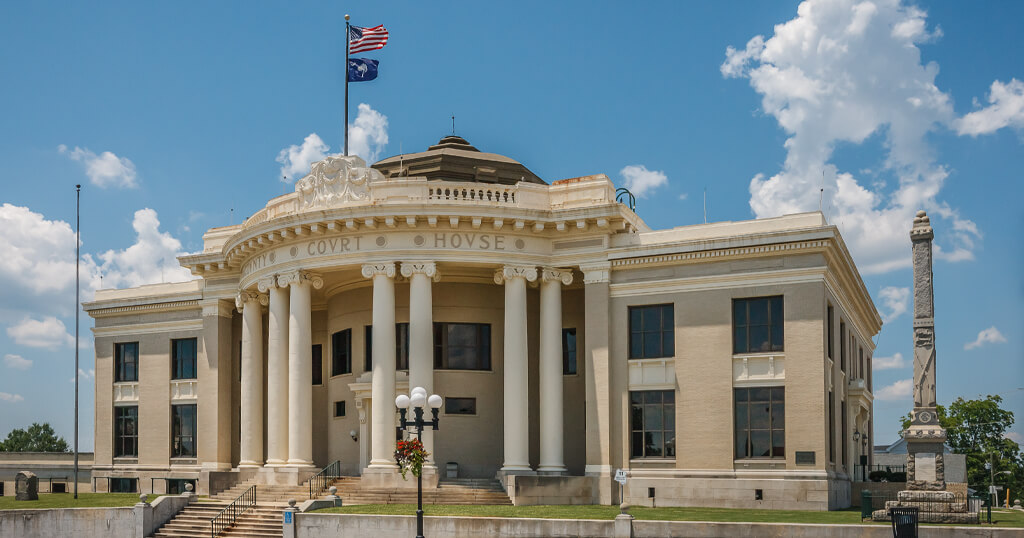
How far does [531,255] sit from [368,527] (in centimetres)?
1201

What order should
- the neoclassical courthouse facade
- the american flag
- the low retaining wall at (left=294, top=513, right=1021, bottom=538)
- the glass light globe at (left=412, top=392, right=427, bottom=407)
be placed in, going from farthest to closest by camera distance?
the american flag, the neoclassical courthouse facade, the glass light globe at (left=412, top=392, right=427, bottom=407), the low retaining wall at (left=294, top=513, right=1021, bottom=538)

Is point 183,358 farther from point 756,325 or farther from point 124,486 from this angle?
point 756,325

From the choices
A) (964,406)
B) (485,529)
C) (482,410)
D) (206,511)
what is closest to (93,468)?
(206,511)

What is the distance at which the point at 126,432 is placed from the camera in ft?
166

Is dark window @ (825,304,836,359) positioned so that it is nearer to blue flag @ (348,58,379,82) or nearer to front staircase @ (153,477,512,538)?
front staircase @ (153,477,512,538)

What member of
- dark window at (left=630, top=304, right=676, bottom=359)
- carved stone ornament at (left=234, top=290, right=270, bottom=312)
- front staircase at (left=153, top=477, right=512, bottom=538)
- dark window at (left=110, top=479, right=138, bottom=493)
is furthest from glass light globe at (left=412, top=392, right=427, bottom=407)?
dark window at (left=110, top=479, right=138, bottom=493)

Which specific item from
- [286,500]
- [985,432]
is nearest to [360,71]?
[286,500]

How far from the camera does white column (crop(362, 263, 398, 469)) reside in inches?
1494

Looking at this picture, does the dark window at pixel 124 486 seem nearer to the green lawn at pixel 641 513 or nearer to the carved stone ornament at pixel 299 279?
the carved stone ornament at pixel 299 279

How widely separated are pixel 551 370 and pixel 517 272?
363cm

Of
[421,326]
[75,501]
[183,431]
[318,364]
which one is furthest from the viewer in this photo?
[183,431]

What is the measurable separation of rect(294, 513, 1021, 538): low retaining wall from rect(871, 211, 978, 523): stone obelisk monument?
118 inches

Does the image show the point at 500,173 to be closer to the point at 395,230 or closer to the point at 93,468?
the point at 395,230

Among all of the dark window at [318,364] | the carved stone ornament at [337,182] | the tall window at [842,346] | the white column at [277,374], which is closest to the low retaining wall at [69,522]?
the white column at [277,374]
